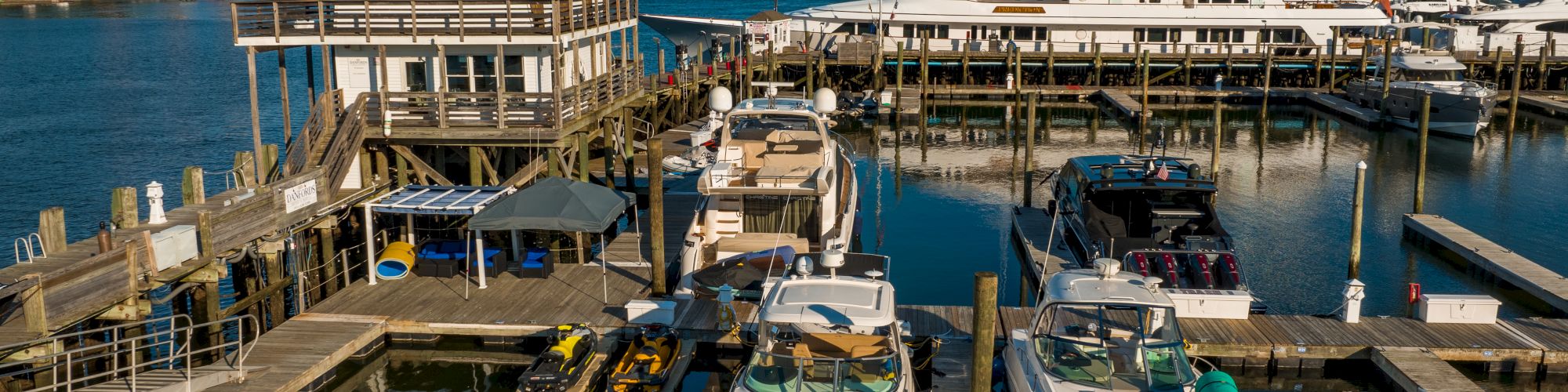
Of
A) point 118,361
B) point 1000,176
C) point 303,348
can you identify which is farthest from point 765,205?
point 1000,176

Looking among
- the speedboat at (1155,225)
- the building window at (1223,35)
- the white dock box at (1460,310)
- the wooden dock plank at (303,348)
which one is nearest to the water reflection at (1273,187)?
the speedboat at (1155,225)

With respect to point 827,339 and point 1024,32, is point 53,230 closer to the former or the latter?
point 827,339

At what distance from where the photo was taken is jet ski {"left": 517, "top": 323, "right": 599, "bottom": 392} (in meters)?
15.9

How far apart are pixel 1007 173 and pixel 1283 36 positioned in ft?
87.5

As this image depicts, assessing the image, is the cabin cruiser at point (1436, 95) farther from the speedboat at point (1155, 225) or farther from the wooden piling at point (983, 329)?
the wooden piling at point (983, 329)

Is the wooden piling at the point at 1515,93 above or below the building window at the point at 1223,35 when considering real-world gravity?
below

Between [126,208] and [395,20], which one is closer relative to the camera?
[126,208]

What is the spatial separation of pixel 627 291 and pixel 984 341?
27.0 ft

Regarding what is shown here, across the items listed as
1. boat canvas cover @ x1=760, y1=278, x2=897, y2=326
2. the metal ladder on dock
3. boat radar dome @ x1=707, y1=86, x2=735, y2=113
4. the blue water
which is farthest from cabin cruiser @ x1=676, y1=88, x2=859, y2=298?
the metal ladder on dock

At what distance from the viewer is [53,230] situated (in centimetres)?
1630

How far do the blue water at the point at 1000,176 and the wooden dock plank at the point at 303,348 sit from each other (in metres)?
9.72

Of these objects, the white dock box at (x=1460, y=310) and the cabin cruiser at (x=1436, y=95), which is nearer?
the white dock box at (x=1460, y=310)

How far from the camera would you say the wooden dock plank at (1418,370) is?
1569 cm

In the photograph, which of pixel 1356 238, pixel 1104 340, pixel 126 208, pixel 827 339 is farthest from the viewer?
pixel 1356 238
